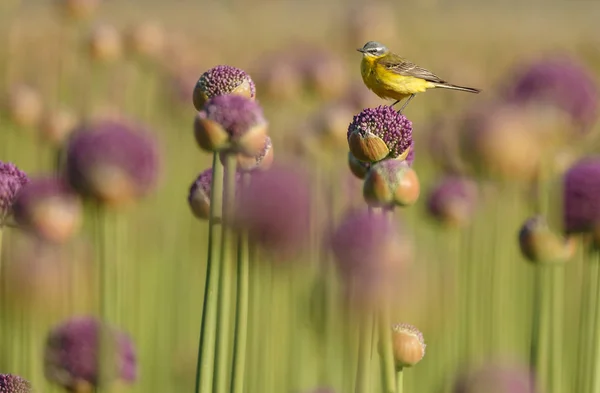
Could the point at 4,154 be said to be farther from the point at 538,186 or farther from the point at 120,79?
the point at 538,186

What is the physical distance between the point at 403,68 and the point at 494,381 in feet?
6.76

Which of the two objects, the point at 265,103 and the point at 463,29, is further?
the point at 463,29

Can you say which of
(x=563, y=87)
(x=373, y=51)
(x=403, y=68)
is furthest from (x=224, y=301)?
(x=373, y=51)

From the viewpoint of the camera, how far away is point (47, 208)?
4.40 ft

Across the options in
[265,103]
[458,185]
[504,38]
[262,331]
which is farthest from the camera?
[504,38]

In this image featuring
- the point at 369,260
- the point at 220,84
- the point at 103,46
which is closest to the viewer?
the point at 369,260

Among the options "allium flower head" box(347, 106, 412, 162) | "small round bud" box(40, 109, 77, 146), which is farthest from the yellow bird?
"allium flower head" box(347, 106, 412, 162)

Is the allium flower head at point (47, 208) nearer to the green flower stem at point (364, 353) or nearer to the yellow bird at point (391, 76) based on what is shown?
the green flower stem at point (364, 353)

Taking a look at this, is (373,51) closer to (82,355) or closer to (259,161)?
(259,161)

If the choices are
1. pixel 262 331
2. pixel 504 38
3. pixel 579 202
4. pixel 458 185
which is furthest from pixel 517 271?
pixel 504 38

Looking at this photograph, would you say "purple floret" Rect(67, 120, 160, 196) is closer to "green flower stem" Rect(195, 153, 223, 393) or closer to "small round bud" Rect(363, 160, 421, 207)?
"green flower stem" Rect(195, 153, 223, 393)

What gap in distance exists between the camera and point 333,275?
113 centimetres

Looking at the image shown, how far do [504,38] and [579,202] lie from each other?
31.6 ft

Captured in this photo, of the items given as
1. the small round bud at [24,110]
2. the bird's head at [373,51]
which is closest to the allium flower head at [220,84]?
the bird's head at [373,51]
